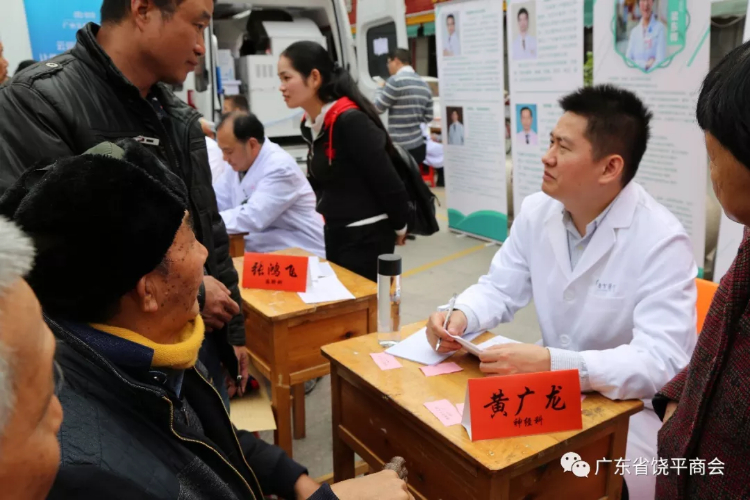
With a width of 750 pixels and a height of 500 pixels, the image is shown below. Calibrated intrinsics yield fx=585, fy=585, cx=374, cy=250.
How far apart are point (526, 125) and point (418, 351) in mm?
3291

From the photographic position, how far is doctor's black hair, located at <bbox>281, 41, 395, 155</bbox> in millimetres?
2592

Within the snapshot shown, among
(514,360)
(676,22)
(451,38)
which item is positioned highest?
(451,38)

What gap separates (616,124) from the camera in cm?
166

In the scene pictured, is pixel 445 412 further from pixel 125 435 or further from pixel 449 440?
pixel 125 435

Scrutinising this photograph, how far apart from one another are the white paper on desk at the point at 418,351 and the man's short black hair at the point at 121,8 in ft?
3.47

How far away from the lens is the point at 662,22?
322cm

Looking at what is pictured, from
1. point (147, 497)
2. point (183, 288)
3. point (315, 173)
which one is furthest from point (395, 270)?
point (315, 173)

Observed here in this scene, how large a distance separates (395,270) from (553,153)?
582mm

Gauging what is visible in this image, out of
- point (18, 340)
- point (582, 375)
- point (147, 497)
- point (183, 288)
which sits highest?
point (18, 340)

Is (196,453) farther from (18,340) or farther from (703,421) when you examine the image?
(703,421)

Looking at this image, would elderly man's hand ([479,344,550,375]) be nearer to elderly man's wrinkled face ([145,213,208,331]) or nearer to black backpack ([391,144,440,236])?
elderly man's wrinkled face ([145,213,208,331])

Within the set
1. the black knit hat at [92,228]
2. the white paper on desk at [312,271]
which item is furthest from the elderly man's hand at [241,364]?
the black knit hat at [92,228]

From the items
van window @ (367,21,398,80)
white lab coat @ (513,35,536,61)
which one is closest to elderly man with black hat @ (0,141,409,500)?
white lab coat @ (513,35,536,61)

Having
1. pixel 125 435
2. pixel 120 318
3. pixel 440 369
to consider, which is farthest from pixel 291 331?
pixel 125 435
